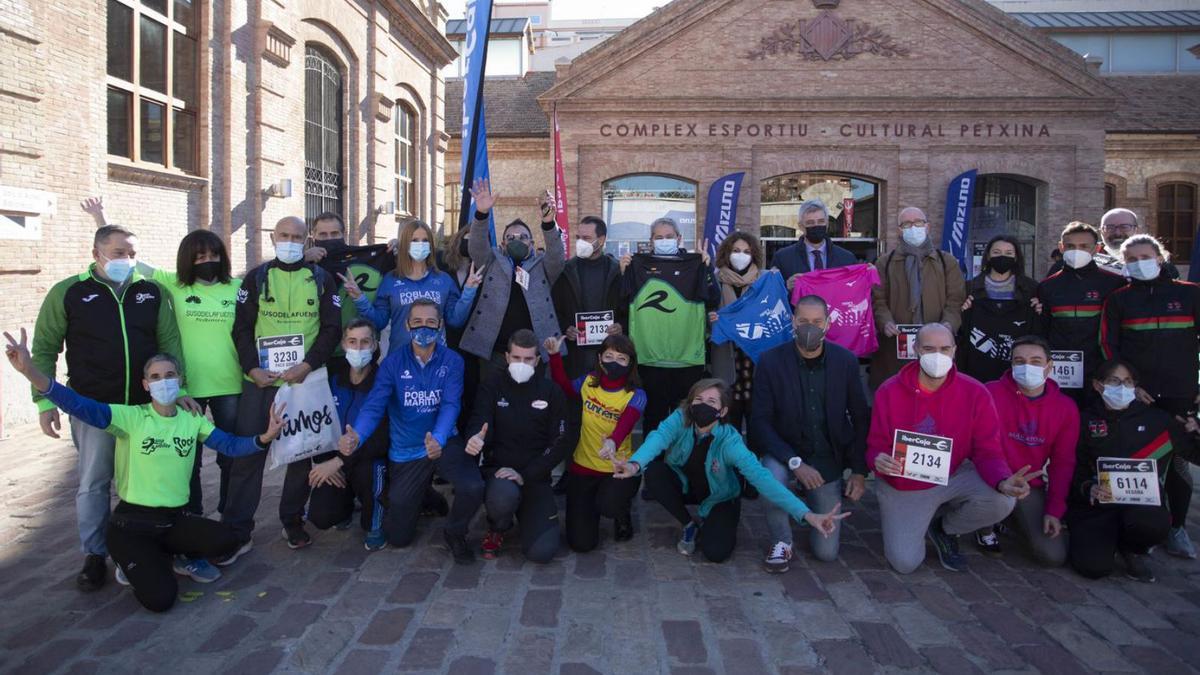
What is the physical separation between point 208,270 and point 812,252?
4.88m

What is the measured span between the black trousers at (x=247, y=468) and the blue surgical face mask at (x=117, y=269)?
1.02 metres

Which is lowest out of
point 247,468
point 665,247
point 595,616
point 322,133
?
point 595,616

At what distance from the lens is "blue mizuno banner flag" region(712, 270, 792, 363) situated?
21.8 ft

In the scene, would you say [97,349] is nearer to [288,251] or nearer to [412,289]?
[288,251]

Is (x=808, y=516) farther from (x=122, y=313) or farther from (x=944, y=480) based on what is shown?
(x=122, y=313)

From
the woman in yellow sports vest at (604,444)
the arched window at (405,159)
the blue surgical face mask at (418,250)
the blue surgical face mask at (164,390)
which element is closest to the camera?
the blue surgical face mask at (164,390)

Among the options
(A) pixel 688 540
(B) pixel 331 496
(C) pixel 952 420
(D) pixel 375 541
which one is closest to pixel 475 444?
(D) pixel 375 541

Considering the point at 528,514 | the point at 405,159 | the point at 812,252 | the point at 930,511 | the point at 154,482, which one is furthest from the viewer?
the point at 405,159

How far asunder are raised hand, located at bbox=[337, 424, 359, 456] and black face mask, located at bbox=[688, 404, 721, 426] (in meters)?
2.29

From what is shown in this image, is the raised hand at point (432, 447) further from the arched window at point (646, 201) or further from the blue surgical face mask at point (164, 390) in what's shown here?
the arched window at point (646, 201)

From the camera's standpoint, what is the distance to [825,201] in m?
22.7

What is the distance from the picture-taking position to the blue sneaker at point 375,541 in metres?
5.53

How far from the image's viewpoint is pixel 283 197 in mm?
13891

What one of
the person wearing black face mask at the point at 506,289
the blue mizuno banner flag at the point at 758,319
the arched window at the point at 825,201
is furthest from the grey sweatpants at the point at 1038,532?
the arched window at the point at 825,201
